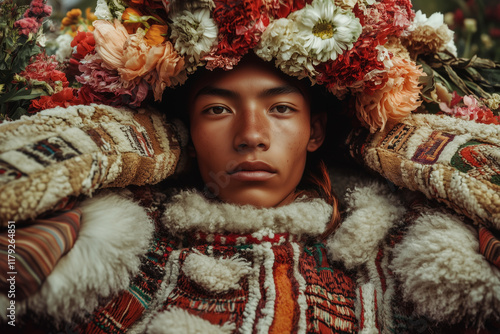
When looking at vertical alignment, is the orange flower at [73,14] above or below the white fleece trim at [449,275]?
above

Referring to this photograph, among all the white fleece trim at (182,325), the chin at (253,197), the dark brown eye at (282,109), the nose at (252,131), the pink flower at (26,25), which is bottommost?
the white fleece trim at (182,325)

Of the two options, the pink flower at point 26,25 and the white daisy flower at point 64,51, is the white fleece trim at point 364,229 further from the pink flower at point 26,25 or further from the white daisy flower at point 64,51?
the white daisy flower at point 64,51

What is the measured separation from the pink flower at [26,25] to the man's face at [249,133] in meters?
0.52

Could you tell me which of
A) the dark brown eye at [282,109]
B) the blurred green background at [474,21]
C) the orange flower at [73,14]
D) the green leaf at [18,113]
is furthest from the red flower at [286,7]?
the blurred green background at [474,21]

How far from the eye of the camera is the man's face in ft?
3.85

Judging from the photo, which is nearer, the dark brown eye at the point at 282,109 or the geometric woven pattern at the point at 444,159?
the geometric woven pattern at the point at 444,159

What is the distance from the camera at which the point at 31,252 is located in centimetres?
74

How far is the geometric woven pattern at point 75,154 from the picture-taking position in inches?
31.0

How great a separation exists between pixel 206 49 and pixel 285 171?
43 cm

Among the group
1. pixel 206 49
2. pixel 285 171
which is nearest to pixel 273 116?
pixel 285 171

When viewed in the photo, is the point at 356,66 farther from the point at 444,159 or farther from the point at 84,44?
the point at 84,44

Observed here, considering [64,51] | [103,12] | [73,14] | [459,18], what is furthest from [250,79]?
[459,18]

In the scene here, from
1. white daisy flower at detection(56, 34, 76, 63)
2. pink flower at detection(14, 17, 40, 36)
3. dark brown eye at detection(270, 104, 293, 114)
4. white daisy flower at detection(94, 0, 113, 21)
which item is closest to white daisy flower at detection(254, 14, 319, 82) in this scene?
dark brown eye at detection(270, 104, 293, 114)

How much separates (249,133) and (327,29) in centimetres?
37
